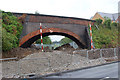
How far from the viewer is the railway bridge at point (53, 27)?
42.5 feet

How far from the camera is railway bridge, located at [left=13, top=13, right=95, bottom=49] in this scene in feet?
42.5

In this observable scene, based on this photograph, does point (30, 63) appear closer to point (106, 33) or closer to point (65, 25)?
point (65, 25)

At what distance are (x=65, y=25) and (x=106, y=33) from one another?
21.0 feet

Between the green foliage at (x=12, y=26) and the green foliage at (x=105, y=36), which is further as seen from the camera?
the green foliage at (x=105, y=36)

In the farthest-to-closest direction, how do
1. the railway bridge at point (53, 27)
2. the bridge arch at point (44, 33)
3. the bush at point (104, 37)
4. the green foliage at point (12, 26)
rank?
the bush at point (104, 37)
the railway bridge at point (53, 27)
the bridge arch at point (44, 33)
the green foliage at point (12, 26)

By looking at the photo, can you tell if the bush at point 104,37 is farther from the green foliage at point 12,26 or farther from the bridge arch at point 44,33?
the green foliage at point 12,26

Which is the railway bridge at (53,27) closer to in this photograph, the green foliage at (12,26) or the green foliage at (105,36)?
the green foliage at (12,26)

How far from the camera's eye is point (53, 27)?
14.4m

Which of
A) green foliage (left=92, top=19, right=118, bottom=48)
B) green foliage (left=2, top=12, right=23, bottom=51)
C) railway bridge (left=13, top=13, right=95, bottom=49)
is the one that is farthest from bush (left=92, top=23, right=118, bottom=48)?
green foliage (left=2, top=12, right=23, bottom=51)

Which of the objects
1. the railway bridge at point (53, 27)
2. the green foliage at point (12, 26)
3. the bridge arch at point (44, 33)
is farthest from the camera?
the railway bridge at point (53, 27)

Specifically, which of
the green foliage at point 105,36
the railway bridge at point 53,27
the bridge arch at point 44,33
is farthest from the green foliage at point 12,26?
the green foliage at point 105,36

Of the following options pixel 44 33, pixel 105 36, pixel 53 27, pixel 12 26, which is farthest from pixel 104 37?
pixel 12 26

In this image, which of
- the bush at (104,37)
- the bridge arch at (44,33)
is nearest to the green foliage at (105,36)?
the bush at (104,37)

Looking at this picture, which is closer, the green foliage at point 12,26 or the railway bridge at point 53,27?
the green foliage at point 12,26
